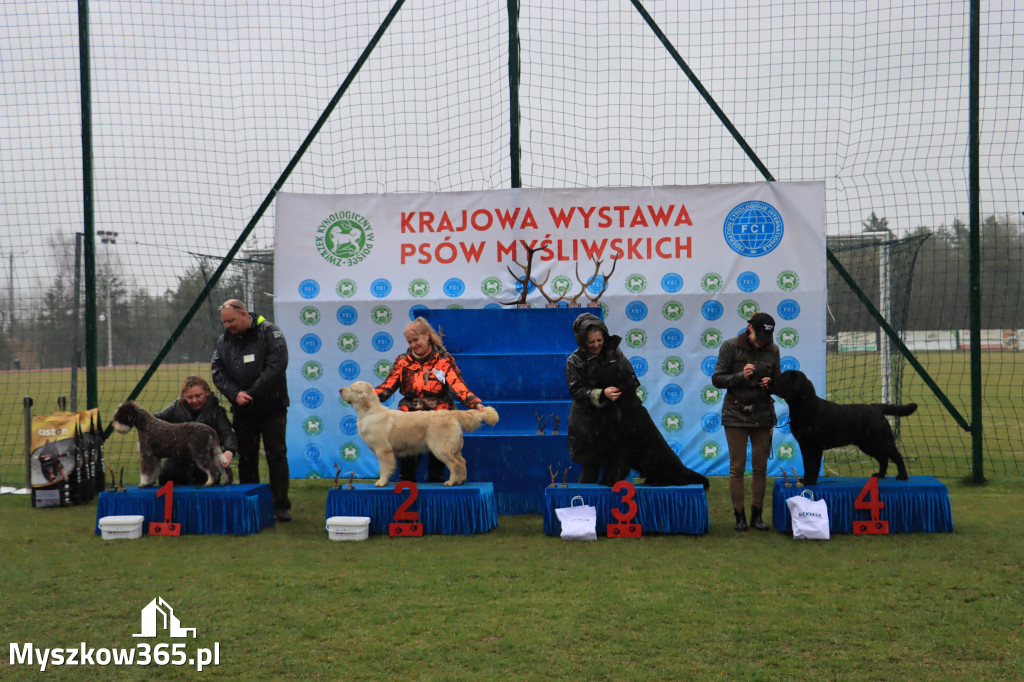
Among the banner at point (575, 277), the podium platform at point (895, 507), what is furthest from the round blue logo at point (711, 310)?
the podium platform at point (895, 507)

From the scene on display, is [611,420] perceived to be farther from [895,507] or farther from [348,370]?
Answer: [348,370]

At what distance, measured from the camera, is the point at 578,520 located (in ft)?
19.3

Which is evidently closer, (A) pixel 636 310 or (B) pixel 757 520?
(B) pixel 757 520

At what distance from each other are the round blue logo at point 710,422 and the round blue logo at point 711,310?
0.94m

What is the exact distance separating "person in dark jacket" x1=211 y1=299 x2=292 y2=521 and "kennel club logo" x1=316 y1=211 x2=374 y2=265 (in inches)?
78.0

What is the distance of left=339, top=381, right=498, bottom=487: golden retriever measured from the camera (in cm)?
620

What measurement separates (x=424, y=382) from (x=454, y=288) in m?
2.10

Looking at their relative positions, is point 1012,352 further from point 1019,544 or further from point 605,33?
point 605,33

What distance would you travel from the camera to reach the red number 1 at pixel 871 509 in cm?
588

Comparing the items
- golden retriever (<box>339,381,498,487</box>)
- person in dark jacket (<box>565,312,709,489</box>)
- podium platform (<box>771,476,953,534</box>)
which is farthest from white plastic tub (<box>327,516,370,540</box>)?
podium platform (<box>771,476,953,534</box>)

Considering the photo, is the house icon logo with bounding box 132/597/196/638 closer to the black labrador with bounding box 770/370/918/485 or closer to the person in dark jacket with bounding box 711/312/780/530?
the person in dark jacket with bounding box 711/312/780/530

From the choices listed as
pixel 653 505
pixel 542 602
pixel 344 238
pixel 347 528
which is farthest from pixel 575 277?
pixel 542 602

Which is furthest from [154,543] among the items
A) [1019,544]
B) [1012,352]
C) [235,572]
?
[1012,352]

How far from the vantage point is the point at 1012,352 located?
416 inches
